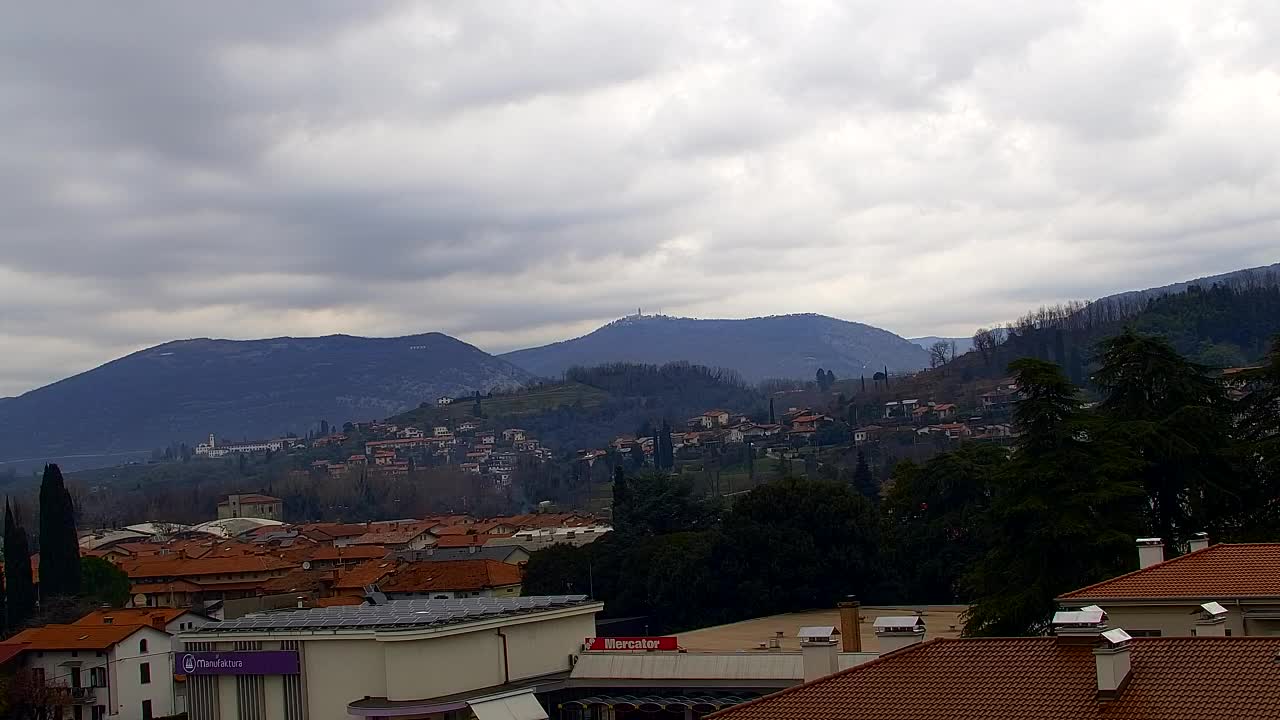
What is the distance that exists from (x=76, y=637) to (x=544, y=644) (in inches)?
1041

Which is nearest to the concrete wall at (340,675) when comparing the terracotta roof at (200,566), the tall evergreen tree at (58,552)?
the tall evergreen tree at (58,552)

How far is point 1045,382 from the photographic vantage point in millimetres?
37531

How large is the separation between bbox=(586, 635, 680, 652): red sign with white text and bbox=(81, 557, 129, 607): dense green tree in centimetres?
4460

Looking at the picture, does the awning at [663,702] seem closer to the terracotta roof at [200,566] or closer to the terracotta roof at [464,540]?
the terracotta roof at [200,566]

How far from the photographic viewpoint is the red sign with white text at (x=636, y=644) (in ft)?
123

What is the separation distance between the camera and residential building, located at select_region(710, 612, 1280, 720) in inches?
608

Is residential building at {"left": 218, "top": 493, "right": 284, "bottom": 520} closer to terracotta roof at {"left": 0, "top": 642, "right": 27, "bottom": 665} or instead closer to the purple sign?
terracotta roof at {"left": 0, "top": 642, "right": 27, "bottom": 665}

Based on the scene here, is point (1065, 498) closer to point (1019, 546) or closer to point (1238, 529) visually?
point (1019, 546)

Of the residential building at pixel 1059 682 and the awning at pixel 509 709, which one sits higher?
the residential building at pixel 1059 682

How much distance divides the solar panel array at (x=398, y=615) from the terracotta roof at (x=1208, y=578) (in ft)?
57.1

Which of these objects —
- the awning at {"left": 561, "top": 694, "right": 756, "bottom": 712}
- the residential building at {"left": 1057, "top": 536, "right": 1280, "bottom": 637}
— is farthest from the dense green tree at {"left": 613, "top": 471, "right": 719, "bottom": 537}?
the residential building at {"left": 1057, "top": 536, "right": 1280, "bottom": 637}

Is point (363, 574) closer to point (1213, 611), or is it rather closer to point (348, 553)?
point (348, 553)

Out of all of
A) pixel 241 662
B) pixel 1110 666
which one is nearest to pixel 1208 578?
pixel 1110 666

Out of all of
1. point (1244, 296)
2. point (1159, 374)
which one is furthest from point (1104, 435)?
point (1244, 296)
